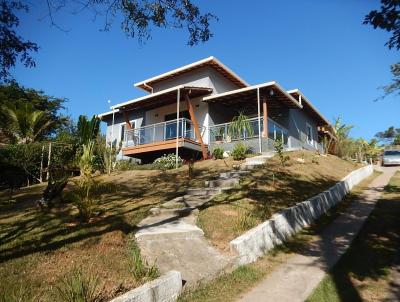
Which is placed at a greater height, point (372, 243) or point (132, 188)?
point (132, 188)

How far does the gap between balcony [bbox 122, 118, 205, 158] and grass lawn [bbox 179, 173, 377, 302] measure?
1086 centimetres

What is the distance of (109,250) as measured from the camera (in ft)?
19.4

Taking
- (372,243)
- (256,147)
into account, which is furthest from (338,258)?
(256,147)


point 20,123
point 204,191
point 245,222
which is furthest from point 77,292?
point 20,123

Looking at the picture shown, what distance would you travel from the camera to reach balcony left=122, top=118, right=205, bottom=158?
19062 millimetres

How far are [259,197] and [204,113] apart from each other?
39.1 feet

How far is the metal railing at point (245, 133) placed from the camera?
19.4 m

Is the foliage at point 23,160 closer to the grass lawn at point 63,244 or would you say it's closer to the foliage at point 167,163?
the foliage at point 167,163

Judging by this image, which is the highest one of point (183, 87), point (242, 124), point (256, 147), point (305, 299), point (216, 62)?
point (216, 62)

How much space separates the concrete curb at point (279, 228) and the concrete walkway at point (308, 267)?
55cm

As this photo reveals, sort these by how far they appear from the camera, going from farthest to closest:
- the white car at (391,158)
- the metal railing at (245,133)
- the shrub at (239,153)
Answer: the white car at (391,158) → the metal railing at (245,133) → the shrub at (239,153)

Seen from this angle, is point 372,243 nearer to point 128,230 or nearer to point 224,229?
point 224,229

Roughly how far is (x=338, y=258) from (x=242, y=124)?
42.0 ft

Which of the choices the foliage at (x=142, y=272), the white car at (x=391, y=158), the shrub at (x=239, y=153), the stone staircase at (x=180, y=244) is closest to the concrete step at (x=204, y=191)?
the stone staircase at (x=180, y=244)
